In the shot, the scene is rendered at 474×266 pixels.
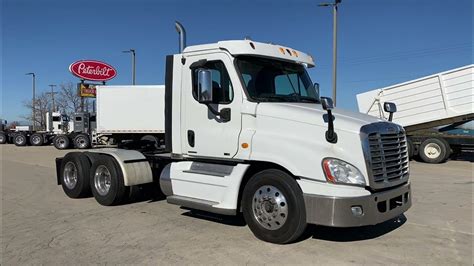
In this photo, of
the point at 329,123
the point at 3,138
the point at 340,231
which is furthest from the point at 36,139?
the point at 329,123

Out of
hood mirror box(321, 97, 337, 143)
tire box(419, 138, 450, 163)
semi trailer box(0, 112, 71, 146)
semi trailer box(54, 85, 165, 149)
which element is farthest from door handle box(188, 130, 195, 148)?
semi trailer box(0, 112, 71, 146)

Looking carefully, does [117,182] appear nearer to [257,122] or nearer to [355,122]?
[257,122]

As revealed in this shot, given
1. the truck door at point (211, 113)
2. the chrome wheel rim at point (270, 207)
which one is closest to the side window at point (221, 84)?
the truck door at point (211, 113)

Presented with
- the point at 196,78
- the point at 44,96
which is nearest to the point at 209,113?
the point at 196,78

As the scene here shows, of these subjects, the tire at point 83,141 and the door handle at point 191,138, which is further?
the tire at point 83,141

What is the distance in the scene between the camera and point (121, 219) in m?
7.02

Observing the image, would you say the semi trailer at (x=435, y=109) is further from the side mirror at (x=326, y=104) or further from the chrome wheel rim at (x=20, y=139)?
the chrome wheel rim at (x=20, y=139)

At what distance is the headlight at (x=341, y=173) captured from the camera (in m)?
5.11

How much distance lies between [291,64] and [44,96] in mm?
82072

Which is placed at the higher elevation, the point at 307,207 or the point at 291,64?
the point at 291,64

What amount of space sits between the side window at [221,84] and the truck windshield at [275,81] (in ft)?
0.77

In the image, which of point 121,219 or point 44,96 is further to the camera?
point 44,96

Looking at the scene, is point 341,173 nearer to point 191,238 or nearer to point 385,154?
point 385,154

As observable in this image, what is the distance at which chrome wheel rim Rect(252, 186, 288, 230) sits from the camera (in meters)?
5.48
